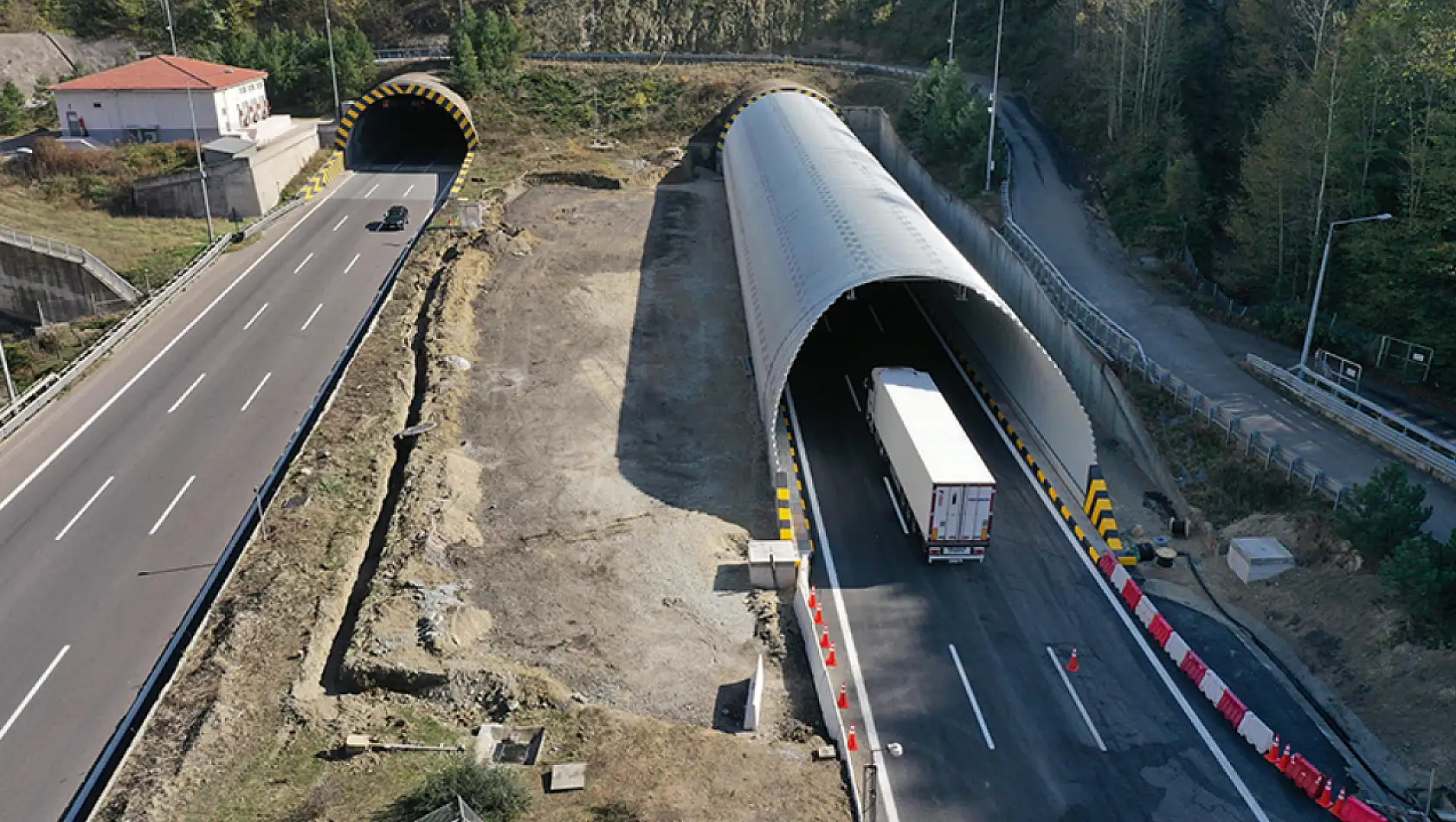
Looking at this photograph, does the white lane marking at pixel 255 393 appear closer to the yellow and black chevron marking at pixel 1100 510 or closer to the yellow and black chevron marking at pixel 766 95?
the yellow and black chevron marking at pixel 1100 510

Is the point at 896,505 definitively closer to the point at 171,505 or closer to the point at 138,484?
the point at 171,505

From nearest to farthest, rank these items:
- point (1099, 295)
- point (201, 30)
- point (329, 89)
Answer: point (1099, 295), point (329, 89), point (201, 30)

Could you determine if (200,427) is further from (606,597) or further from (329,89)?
(329,89)

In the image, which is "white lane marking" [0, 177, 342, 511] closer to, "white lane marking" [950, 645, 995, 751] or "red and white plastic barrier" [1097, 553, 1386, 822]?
"white lane marking" [950, 645, 995, 751]

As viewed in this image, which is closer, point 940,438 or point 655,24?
point 940,438

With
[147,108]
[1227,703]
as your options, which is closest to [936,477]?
[1227,703]

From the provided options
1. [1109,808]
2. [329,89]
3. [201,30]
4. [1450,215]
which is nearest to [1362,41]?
[1450,215]
